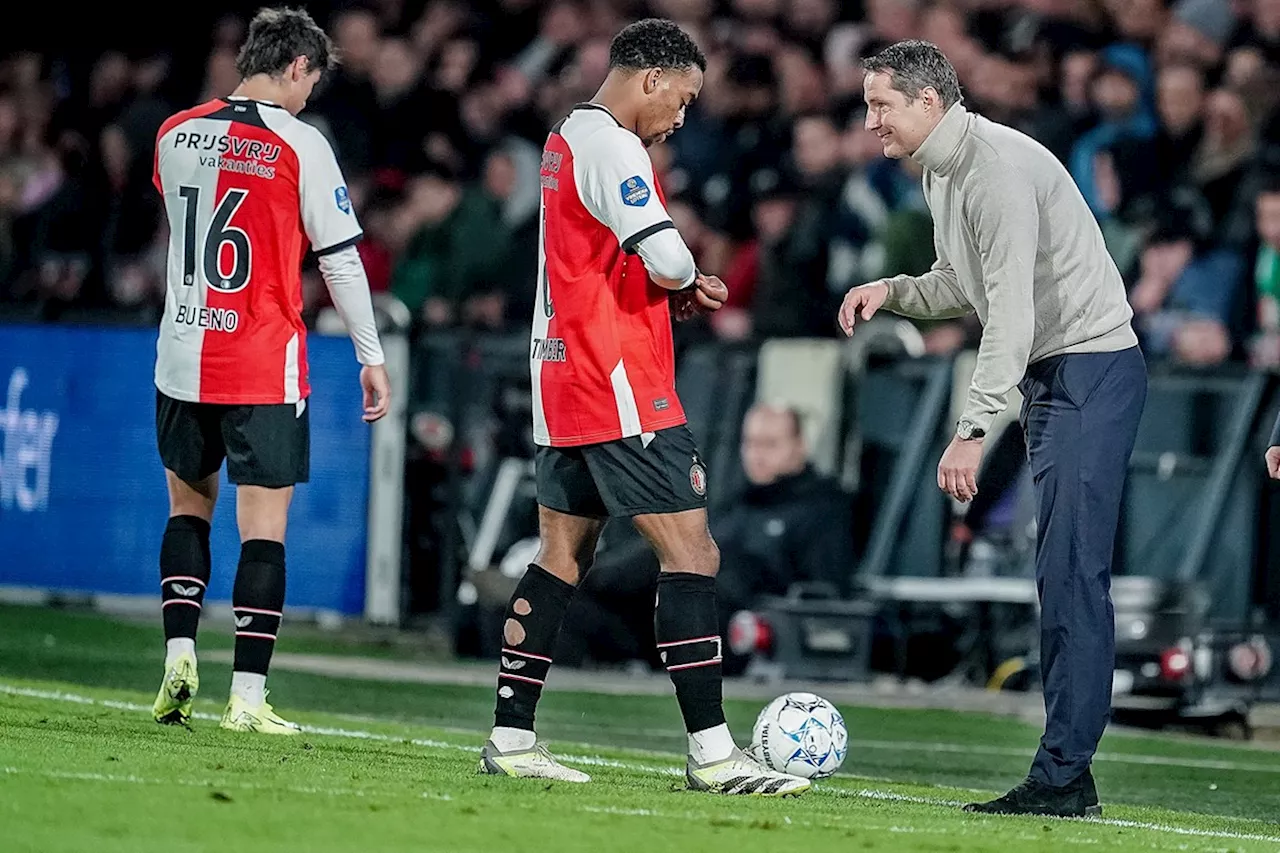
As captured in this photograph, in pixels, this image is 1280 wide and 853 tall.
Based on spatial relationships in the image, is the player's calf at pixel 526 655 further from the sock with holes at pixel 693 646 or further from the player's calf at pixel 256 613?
the player's calf at pixel 256 613

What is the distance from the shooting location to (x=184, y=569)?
8.27m

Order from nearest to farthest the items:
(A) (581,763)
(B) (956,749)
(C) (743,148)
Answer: (A) (581,763)
(B) (956,749)
(C) (743,148)

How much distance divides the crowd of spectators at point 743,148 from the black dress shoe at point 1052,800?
5.58 meters

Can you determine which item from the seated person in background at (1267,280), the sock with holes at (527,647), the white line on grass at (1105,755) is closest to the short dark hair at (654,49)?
the sock with holes at (527,647)

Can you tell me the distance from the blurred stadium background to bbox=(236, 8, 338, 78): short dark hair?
15.2ft

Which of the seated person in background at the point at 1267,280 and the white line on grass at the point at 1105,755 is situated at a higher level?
the seated person in background at the point at 1267,280

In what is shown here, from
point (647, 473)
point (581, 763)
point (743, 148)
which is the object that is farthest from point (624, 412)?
point (743, 148)

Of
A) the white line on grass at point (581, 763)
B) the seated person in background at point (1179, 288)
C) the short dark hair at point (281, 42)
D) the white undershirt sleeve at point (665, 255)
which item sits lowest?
the white line on grass at point (581, 763)

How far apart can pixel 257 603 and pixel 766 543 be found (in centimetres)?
448

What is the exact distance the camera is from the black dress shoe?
6664 mm

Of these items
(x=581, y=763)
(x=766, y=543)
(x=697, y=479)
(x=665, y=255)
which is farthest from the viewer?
(x=766, y=543)

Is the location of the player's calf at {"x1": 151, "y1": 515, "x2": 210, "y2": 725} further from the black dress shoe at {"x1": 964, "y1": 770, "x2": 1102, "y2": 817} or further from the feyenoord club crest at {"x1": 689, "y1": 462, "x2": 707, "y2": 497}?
the black dress shoe at {"x1": 964, "y1": 770, "x2": 1102, "y2": 817}

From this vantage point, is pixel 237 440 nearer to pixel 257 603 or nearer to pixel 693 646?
pixel 257 603

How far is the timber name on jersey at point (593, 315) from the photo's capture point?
674cm
